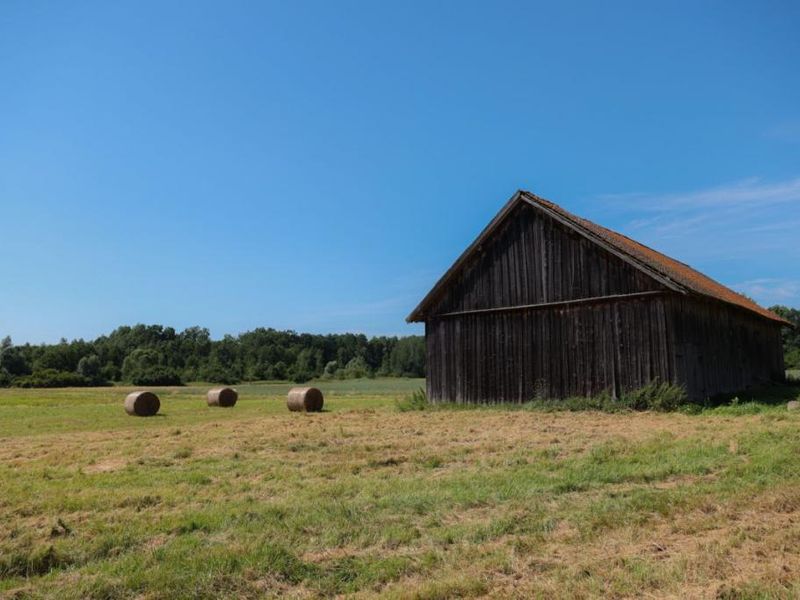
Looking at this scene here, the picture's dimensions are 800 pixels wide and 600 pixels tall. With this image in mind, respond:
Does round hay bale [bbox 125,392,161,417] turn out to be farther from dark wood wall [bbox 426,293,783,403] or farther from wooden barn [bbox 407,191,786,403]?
dark wood wall [bbox 426,293,783,403]

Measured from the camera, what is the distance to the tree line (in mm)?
96812

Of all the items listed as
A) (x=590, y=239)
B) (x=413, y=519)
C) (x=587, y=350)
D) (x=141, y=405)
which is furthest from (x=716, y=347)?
(x=141, y=405)

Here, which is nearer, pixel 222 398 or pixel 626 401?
pixel 626 401

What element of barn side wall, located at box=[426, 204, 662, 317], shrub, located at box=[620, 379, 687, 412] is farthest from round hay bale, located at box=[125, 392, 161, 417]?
shrub, located at box=[620, 379, 687, 412]

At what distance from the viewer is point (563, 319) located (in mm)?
21594

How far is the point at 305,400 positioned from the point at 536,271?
450 inches

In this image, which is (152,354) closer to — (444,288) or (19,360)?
(19,360)

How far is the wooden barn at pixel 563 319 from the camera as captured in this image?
65.4ft

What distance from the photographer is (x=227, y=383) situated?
101062mm

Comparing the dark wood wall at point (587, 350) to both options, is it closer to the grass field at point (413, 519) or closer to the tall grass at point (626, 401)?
the tall grass at point (626, 401)

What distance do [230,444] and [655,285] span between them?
13.8 meters

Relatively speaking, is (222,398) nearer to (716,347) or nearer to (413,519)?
(716,347)

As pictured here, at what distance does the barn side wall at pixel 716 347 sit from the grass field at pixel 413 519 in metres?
7.42

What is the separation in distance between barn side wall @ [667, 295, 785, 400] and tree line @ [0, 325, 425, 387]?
80090 mm
